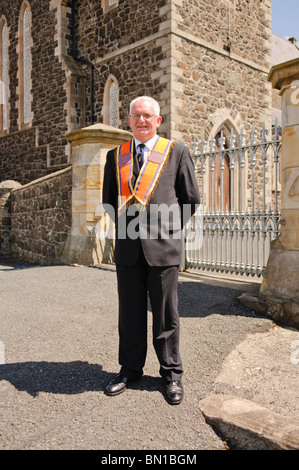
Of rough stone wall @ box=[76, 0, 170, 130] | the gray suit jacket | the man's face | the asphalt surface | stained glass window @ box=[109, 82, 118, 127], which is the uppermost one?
rough stone wall @ box=[76, 0, 170, 130]

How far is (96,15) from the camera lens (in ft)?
40.2

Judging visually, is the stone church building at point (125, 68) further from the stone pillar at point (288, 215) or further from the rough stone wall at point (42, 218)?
the stone pillar at point (288, 215)

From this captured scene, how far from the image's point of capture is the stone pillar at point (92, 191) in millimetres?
7383

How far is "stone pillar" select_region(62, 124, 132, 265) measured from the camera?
24.2 feet

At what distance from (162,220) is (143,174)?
0.32 metres

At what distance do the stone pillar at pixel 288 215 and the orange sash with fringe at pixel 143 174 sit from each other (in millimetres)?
2017

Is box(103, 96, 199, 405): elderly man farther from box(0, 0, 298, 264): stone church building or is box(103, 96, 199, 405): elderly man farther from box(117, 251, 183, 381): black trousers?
box(0, 0, 298, 264): stone church building

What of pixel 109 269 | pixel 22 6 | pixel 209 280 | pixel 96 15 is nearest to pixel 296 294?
pixel 209 280

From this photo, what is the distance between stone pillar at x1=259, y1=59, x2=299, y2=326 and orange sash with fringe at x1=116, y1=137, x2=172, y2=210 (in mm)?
2017

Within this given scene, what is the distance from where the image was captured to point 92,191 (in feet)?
24.3

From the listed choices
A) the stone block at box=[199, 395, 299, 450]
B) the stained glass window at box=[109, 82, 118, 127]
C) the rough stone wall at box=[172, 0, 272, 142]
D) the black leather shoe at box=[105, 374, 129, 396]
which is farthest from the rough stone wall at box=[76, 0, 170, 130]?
the stone block at box=[199, 395, 299, 450]

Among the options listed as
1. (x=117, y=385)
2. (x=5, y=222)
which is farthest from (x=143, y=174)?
(x=5, y=222)

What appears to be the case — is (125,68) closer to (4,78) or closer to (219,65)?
(219,65)
